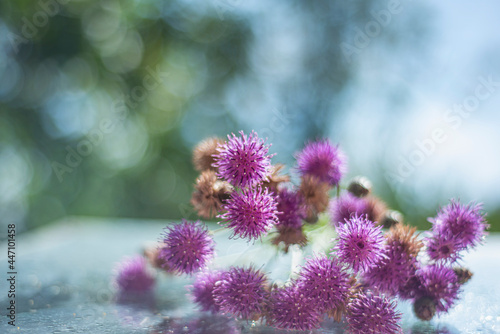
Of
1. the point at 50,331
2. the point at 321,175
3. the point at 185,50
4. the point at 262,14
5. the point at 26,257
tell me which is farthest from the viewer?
the point at 185,50

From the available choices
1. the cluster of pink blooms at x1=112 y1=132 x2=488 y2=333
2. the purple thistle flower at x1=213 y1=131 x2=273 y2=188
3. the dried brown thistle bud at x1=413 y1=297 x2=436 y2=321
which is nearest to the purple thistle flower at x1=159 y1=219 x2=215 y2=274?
the cluster of pink blooms at x1=112 y1=132 x2=488 y2=333

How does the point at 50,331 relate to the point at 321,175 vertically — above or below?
below

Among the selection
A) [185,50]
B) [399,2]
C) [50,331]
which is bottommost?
[50,331]

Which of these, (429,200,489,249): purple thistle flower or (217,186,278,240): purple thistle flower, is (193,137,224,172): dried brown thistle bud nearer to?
(217,186,278,240): purple thistle flower

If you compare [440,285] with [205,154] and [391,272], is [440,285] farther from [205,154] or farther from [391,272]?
[205,154]

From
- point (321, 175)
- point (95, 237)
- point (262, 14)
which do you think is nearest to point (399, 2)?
point (262, 14)

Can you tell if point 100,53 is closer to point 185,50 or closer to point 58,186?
point 185,50

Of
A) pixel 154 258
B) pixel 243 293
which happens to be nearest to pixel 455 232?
pixel 243 293
